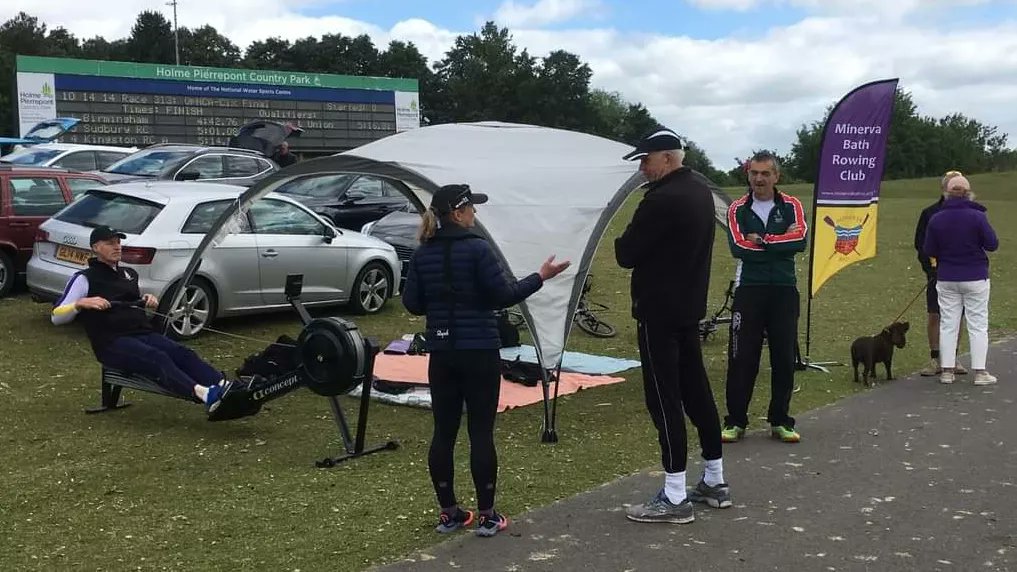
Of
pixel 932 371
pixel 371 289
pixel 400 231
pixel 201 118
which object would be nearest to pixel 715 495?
pixel 932 371

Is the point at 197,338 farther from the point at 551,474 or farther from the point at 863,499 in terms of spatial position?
the point at 863,499

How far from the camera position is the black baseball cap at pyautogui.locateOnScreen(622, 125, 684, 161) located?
16.9 feet

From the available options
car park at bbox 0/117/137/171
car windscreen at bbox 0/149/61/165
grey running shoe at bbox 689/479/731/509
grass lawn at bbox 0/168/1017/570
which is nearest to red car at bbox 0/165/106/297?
grass lawn at bbox 0/168/1017/570

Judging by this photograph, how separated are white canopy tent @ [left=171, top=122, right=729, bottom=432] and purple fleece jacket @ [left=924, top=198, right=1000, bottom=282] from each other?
294cm

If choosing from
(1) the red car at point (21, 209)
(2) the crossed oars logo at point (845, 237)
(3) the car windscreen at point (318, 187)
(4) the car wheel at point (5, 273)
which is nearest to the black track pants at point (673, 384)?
(2) the crossed oars logo at point (845, 237)

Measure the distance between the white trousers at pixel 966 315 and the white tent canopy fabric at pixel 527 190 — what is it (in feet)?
10.6

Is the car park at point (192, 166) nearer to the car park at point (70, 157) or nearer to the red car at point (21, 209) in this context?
the car park at point (70, 157)

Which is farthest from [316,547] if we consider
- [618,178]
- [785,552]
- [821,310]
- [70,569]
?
[821,310]

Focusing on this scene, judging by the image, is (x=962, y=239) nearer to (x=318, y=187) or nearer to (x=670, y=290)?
(x=670, y=290)

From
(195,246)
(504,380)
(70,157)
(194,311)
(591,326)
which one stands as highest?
(70,157)

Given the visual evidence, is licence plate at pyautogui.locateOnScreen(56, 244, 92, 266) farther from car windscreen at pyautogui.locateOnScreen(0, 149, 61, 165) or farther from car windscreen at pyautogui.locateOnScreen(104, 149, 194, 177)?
car windscreen at pyautogui.locateOnScreen(0, 149, 61, 165)

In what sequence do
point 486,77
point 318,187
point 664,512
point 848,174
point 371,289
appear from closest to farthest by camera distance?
1. point 664,512
2. point 848,174
3. point 371,289
4. point 318,187
5. point 486,77

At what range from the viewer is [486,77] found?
87625 millimetres

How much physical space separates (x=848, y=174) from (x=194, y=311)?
685 centimetres
